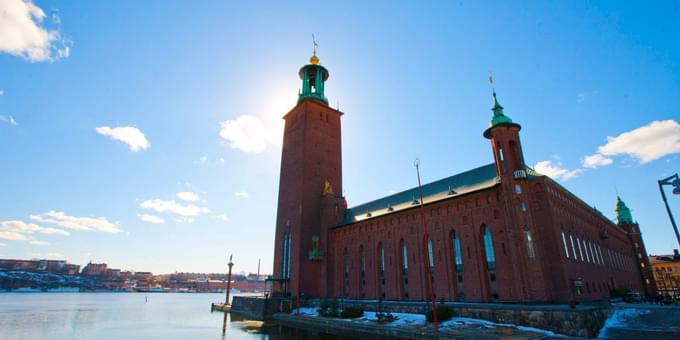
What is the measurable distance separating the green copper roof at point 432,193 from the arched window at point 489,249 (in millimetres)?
4589

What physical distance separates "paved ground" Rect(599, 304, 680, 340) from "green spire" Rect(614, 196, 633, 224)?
158ft

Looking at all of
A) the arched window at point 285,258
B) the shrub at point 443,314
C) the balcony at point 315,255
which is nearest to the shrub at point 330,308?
the shrub at point 443,314

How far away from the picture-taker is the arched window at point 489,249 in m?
34.2

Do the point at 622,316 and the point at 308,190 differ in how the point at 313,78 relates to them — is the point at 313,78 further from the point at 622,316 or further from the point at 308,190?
the point at 622,316

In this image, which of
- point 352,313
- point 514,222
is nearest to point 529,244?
point 514,222

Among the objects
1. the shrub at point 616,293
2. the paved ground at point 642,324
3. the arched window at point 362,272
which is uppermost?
the arched window at point 362,272

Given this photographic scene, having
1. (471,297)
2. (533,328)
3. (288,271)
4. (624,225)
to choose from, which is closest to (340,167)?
(288,271)

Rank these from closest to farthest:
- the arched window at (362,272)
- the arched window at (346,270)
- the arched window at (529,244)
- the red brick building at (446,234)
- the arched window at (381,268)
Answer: the arched window at (529,244) < the red brick building at (446,234) < the arched window at (381,268) < the arched window at (362,272) < the arched window at (346,270)

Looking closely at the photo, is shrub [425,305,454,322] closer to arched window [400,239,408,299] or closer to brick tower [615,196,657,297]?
arched window [400,239,408,299]

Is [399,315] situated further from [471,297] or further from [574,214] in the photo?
[574,214]

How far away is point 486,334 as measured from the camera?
21.2 metres

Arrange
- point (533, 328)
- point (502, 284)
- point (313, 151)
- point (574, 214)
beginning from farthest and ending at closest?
point (313, 151)
point (574, 214)
point (502, 284)
point (533, 328)

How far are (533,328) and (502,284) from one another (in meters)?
8.99

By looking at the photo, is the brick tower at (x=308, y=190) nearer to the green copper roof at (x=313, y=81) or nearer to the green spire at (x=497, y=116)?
the green copper roof at (x=313, y=81)
